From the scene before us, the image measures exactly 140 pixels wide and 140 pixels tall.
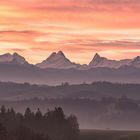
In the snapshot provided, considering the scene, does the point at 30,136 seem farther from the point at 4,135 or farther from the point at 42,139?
the point at 4,135

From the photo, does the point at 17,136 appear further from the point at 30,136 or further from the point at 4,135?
the point at 4,135

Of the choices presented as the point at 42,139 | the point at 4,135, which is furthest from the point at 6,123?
the point at 4,135

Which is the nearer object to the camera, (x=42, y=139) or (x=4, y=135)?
(x=4, y=135)

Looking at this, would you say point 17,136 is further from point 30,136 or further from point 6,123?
point 6,123

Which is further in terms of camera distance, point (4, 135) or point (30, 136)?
point (30, 136)

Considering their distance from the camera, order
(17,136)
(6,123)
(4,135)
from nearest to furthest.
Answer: (4,135), (17,136), (6,123)

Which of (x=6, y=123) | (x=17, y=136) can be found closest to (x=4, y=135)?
(x=17, y=136)

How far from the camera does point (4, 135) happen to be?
124m

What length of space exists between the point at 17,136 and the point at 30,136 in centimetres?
382

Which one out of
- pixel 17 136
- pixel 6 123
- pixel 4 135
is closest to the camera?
pixel 4 135

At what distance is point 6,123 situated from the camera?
196 m

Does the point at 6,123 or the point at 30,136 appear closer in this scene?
the point at 30,136

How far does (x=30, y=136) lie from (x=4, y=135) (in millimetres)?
29126

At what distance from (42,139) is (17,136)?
7452 millimetres
